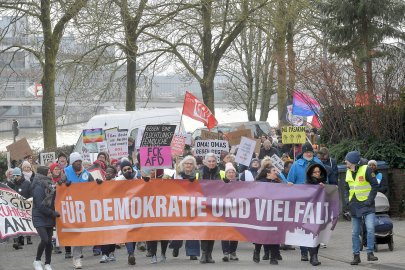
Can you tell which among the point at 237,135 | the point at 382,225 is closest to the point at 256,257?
the point at 382,225

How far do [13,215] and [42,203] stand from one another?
1402 mm

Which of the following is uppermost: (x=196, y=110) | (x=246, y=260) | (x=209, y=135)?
(x=196, y=110)

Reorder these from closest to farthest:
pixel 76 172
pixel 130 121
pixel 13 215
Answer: pixel 13 215, pixel 76 172, pixel 130 121

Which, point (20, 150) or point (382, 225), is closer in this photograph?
point (382, 225)

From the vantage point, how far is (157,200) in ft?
49.7

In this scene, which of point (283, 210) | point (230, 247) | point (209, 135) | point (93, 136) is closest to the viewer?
point (283, 210)

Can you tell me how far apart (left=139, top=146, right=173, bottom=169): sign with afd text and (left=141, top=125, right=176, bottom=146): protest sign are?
0.60 metres

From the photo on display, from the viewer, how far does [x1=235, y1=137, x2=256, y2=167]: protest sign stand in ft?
63.9

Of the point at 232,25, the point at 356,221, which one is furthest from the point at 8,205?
the point at 232,25

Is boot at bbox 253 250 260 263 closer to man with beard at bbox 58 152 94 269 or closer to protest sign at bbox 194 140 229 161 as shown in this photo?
man with beard at bbox 58 152 94 269

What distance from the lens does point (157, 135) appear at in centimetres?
1669

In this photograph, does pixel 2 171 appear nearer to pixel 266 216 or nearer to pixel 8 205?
pixel 8 205

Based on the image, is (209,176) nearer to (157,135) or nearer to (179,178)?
(179,178)

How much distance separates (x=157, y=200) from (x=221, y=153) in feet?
19.4
